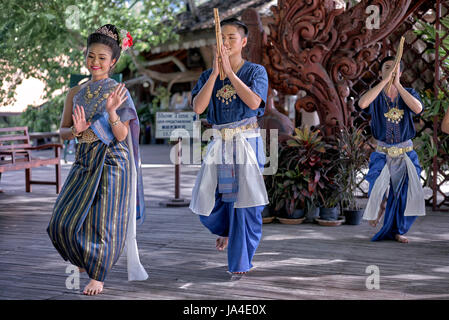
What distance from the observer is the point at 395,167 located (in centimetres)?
409

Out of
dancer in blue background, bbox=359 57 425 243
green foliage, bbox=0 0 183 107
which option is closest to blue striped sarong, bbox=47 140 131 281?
dancer in blue background, bbox=359 57 425 243

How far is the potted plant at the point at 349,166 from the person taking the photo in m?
4.79

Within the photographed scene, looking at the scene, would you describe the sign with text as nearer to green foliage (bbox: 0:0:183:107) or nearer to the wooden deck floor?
the wooden deck floor

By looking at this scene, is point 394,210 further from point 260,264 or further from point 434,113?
point 434,113

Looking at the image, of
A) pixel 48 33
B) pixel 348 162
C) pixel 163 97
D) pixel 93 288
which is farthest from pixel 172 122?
pixel 163 97

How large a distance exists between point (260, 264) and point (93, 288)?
3.80 ft

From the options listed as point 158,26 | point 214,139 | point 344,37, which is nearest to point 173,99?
point 158,26

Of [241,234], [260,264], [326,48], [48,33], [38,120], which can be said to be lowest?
[260,264]

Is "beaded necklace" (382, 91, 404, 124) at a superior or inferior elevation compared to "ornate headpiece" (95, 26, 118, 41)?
inferior

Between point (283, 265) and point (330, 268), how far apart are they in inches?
12.1

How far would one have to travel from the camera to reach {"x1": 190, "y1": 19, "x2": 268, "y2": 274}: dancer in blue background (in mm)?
3049

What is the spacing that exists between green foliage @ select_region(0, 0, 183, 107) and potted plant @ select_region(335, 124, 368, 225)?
2928mm

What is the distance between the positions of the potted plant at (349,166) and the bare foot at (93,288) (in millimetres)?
2705

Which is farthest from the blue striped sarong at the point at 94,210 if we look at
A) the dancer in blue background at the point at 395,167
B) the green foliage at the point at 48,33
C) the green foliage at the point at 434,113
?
the green foliage at the point at 434,113
